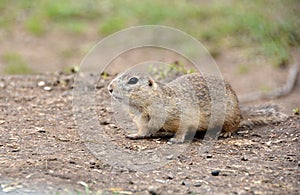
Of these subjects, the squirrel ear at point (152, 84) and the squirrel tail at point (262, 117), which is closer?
the squirrel ear at point (152, 84)

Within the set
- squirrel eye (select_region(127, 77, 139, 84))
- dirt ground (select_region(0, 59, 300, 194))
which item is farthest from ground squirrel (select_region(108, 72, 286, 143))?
dirt ground (select_region(0, 59, 300, 194))

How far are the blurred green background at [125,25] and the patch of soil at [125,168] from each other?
146 inches

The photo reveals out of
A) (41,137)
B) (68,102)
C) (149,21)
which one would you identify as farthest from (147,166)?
(149,21)

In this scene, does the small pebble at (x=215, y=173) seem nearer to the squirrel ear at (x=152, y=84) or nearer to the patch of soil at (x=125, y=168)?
the patch of soil at (x=125, y=168)

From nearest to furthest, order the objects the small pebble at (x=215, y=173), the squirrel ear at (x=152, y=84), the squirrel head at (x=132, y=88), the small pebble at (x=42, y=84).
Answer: the small pebble at (x=215, y=173) < the squirrel head at (x=132, y=88) < the squirrel ear at (x=152, y=84) < the small pebble at (x=42, y=84)

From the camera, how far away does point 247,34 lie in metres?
11.2

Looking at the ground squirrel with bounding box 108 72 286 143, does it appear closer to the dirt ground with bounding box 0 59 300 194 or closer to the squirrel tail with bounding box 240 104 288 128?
the dirt ground with bounding box 0 59 300 194

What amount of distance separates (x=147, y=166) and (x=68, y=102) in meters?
2.29

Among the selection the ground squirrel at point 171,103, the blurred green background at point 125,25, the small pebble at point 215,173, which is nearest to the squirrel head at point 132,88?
the ground squirrel at point 171,103

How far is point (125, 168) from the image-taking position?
4824 mm

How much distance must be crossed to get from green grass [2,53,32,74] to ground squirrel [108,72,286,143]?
16.1 feet

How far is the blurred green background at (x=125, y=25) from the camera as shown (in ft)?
32.2

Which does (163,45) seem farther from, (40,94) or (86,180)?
(86,180)

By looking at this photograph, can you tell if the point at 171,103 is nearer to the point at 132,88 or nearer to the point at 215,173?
the point at 132,88
